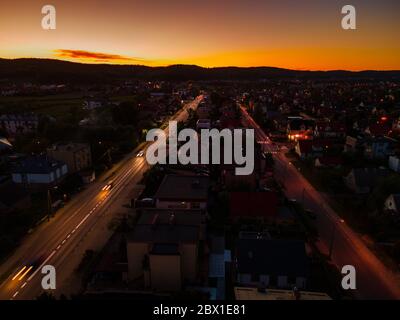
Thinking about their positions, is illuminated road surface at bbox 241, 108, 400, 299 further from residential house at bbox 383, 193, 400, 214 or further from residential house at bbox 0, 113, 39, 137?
residential house at bbox 0, 113, 39, 137

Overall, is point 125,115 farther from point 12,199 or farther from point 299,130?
point 12,199

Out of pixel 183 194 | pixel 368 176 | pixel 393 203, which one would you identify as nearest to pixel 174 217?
pixel 183 194

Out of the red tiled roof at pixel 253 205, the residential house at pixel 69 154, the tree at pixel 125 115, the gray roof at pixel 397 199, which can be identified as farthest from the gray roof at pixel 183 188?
the tree at pixel 125 115

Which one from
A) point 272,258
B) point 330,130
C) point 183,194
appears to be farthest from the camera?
point 330,130

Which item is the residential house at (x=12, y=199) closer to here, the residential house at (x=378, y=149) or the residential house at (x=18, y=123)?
the residential house at (x=18, y=123)

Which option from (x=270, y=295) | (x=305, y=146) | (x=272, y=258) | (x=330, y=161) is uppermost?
(x=305, y=146)

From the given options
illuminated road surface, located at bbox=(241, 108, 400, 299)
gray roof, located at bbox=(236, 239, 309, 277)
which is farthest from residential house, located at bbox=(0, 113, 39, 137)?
gray roof, located at bbox=(236, 239, 309, 277)
